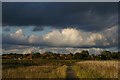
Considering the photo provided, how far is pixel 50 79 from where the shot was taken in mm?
16453

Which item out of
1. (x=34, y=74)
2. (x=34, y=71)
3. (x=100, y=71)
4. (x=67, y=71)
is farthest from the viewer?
(x=67, y=71)

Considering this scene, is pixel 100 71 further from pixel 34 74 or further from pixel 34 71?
pixel 34 71

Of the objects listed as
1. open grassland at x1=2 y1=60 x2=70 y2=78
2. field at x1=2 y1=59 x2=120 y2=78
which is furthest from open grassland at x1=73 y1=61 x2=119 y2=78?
open grassland at x1=2 y1=60 x2=70 y2=78

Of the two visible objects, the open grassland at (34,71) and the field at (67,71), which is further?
the open grassland at (34,71)

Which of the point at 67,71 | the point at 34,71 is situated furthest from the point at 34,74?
the point at 67,71

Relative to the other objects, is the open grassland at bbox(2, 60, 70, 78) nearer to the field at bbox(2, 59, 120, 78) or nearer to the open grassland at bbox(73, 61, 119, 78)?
the field at bbox(2, 59, 120, 78)

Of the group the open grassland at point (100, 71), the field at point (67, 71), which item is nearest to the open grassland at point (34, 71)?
the field at point (67, 71)

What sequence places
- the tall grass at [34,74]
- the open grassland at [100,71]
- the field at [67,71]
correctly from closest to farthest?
1. the tall grass at [34,74]
2. the open grassland at [100,71]
3. the field at [67,71]

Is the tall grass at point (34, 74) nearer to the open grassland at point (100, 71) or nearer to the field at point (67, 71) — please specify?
the field at point (67, 71)

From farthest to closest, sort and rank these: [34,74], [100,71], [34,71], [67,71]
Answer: [67,71]
[34,71]
[100,71]
[34,74]

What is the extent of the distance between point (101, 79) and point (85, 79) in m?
0.83

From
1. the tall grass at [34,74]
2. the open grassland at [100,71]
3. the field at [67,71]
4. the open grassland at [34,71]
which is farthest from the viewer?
the open grassland at [34,71]

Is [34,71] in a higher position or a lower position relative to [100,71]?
lower

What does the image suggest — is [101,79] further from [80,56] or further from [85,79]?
[80,56]
